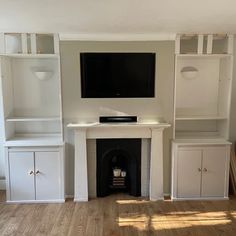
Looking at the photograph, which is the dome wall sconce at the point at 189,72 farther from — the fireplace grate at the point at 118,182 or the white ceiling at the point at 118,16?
the fireplace grate at the point at 118,182

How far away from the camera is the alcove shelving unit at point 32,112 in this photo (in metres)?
3.53

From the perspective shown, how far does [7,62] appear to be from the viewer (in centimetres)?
365

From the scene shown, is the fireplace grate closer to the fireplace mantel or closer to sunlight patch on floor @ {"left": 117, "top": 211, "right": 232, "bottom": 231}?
the fireplace mantel

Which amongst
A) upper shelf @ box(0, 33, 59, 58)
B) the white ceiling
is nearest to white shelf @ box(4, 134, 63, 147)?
upper shelf @ box(0, 33, 59, 58)

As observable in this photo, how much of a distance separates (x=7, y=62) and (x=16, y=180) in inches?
61.1

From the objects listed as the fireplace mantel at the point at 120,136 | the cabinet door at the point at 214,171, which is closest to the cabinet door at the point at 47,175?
the fireplace mantel at the point at 120,136

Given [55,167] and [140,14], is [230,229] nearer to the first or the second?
[55,167]

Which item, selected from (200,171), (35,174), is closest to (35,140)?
(35,174)

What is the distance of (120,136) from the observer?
3.61 metres

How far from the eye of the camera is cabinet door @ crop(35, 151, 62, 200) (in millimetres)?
3564

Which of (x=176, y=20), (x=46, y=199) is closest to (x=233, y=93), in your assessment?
(x=176, y=20)

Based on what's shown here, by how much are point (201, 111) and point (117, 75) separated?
4.43ft

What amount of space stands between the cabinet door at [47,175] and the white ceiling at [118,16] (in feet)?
5.19

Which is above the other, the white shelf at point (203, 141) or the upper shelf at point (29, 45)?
the upper shelf at point (29, 45)
